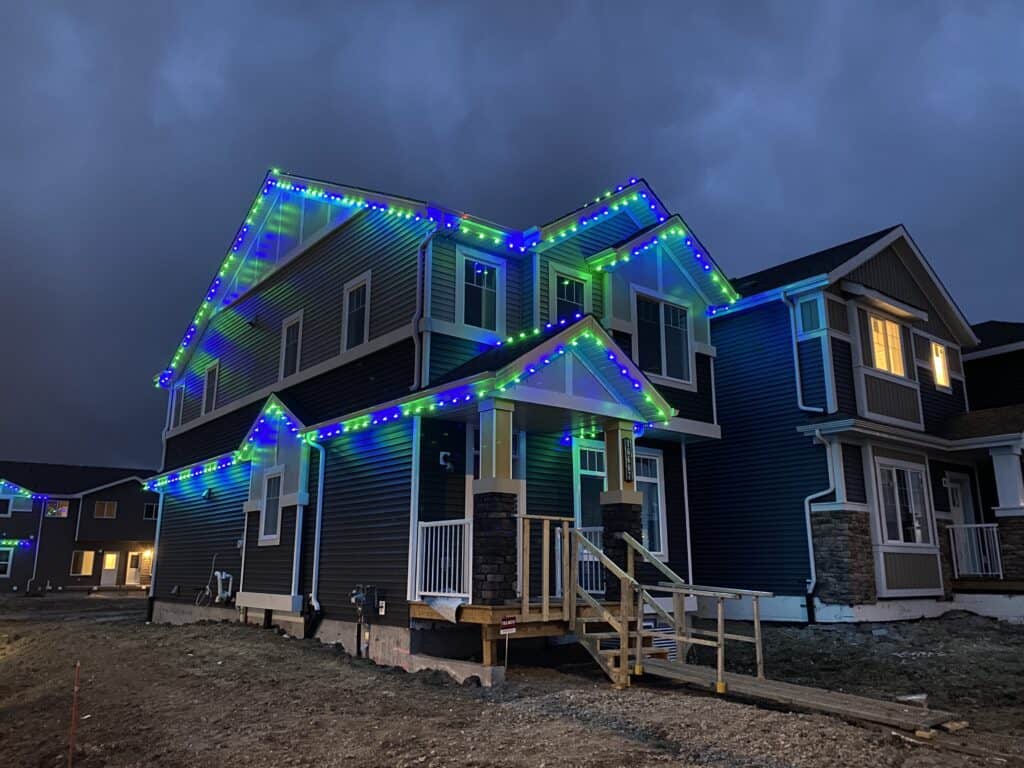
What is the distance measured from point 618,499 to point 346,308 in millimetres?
6252

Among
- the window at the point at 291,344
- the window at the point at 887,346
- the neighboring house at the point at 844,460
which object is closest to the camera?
the neighboring house at the point at 844,460

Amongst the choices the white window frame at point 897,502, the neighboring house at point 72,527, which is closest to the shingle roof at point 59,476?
the neighboring house at point 72,527

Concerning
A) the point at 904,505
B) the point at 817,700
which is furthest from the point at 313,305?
the point at 904,505

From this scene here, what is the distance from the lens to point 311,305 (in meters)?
15.2

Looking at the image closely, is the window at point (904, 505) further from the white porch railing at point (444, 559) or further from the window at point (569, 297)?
the white porch railing at point (444, 559)

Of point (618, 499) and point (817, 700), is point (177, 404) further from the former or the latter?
point (817, 700)

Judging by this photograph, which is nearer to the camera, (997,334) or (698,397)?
(698,397)

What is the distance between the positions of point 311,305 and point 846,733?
1188 centimetres

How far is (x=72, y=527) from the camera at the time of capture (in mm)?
44688

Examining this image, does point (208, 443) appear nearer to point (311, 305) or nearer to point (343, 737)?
point (311, 305)

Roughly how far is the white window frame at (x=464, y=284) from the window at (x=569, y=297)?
40.3 inches

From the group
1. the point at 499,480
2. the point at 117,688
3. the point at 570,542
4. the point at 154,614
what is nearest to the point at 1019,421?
the point at 570,542

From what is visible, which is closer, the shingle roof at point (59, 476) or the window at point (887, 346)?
the window at point (887, 346)

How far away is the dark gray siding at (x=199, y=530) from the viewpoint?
639 inches
